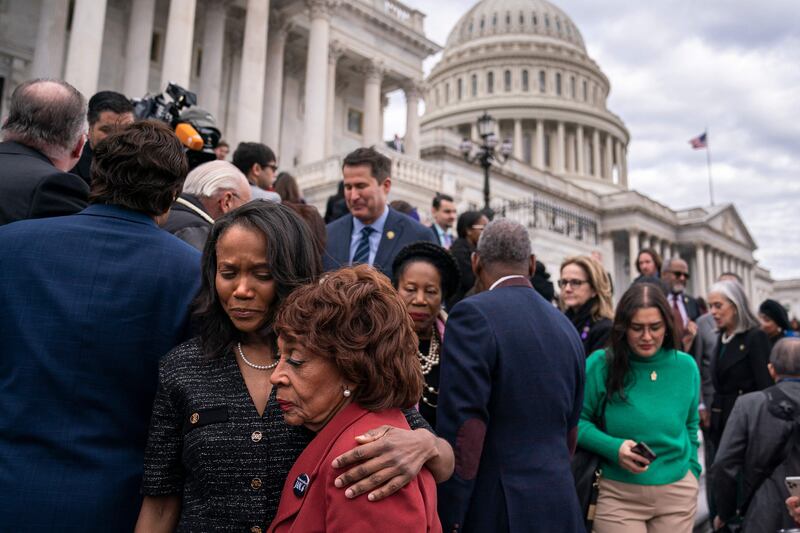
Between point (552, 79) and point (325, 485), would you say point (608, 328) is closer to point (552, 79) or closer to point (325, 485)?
point (325, 485)

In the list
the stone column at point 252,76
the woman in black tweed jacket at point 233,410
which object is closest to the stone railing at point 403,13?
the stone column at point 252,76

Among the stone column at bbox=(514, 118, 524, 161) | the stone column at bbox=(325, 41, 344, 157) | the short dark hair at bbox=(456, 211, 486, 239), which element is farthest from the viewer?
the stone column at bbox=(514, 118, 524, 161)

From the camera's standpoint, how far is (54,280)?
2412mm

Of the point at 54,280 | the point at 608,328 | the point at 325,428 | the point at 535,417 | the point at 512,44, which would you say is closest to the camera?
the point at 325,428

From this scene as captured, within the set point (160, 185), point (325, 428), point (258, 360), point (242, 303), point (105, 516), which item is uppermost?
point (160, 185)

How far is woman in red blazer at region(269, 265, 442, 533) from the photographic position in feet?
6.95

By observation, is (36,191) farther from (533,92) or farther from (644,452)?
(533,92)

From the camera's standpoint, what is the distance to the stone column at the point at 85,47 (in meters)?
18.1

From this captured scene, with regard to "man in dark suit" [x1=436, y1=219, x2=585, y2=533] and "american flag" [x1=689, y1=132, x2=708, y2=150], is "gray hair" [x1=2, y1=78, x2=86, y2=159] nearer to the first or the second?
"man in dark suit" [x1=436, y1=219, x2=585, y2=533]

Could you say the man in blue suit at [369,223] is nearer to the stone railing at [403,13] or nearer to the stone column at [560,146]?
the stone railing at [403,13]

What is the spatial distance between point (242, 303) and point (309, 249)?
35 centimetres

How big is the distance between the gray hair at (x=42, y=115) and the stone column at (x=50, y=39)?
20138mm

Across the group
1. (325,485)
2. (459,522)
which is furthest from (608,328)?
(325,485)

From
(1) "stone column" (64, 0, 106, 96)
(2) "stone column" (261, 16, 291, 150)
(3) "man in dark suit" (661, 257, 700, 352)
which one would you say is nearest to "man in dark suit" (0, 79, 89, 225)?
(3) "man in dark suit" (661, 257, 700, 352)
